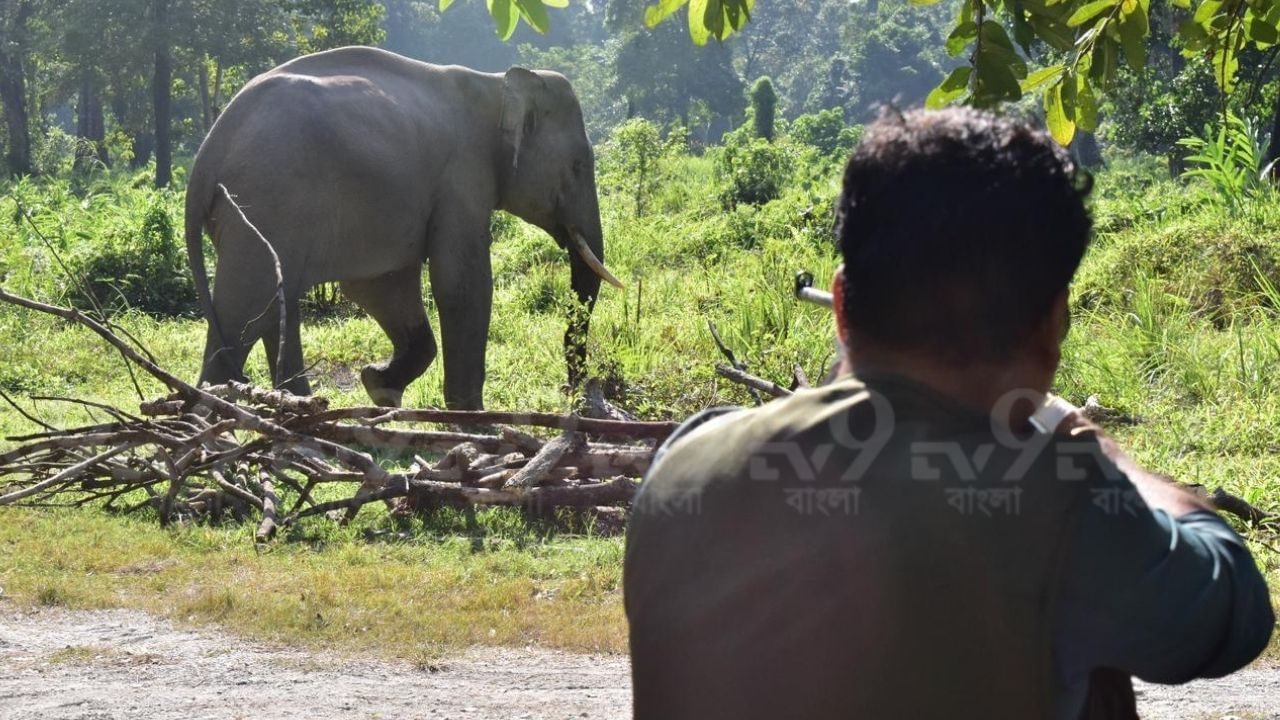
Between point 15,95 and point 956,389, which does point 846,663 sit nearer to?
point 956,389

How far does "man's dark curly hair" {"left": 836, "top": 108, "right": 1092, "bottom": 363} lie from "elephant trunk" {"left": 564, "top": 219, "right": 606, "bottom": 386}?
24.5 ft

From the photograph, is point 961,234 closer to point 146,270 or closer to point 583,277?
point 583,277

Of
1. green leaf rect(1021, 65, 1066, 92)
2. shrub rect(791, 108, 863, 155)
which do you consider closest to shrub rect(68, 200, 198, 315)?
green leaf rect(1021, 65, 1066, 92)

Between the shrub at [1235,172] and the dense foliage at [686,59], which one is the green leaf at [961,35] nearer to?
the dense foliage at [686,59]

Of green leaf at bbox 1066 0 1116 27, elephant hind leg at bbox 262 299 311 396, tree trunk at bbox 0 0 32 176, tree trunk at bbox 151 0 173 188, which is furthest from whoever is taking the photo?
tree trunk at bbox 0 0 32 176

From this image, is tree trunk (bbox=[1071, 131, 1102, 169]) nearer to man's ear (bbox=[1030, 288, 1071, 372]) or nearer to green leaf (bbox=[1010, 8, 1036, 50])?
green leaf (bbox=[1010, 8, 1036, 50])

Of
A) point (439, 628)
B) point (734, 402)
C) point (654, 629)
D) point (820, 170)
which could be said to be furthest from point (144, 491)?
point (820, 170)

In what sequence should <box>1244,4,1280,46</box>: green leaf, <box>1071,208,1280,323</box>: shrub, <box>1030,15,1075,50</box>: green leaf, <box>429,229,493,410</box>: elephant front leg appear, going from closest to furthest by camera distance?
<box>1030,15,1075,50</box>: green leaf
<box>1244,4,1280,46</box>: green leaf
<box>429,229,493,410</box>: elephant front leg
<box>1071,208,1280,323</box>: shrub

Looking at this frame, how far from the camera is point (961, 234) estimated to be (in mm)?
1689

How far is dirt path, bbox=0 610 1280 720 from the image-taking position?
4.26 m

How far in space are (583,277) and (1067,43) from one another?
6.21 metres

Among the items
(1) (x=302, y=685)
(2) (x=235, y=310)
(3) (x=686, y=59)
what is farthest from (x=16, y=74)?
(1) (x=302, y=685)

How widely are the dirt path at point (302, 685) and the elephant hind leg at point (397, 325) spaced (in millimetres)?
4351

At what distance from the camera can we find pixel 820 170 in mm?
20688
